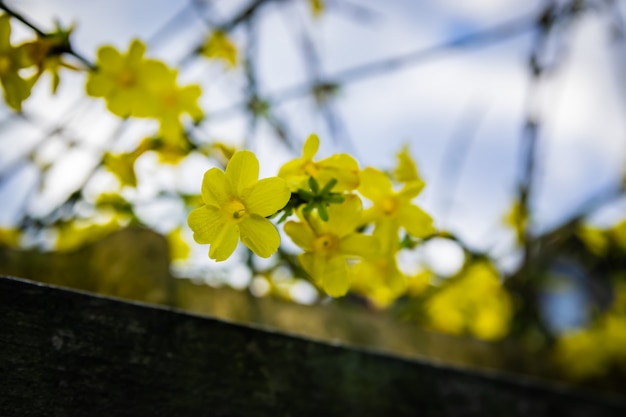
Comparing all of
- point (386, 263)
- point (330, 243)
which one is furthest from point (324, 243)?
point (386, 263)

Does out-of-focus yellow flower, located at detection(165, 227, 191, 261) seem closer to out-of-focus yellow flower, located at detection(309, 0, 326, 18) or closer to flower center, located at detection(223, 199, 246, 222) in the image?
out-of-focus yellow flower, located at detection(309, 0, 326, 18)

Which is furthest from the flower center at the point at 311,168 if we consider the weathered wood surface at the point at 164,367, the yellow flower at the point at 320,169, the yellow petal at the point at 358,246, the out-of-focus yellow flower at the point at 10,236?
the out-of-focus yellow flower at the point at 10,236

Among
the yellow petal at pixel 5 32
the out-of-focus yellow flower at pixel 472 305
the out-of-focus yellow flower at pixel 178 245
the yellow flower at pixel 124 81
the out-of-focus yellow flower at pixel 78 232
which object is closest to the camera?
the yellow petal at pixel 5 32

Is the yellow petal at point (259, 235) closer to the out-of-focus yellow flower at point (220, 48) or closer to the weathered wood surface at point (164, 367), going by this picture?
the weathered wood surface at point (164, 367)

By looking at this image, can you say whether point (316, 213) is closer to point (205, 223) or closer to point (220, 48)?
point (205, 223)

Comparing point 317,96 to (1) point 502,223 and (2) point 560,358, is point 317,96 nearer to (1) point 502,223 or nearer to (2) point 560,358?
(1) point 502,223

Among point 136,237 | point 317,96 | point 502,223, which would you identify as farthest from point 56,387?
point 502,223

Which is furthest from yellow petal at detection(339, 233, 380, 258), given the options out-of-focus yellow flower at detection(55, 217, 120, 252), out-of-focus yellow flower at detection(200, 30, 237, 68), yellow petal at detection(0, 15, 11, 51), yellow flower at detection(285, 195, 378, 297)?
out-of-focus yellow flower at detection(200, 30, 237, 68)
